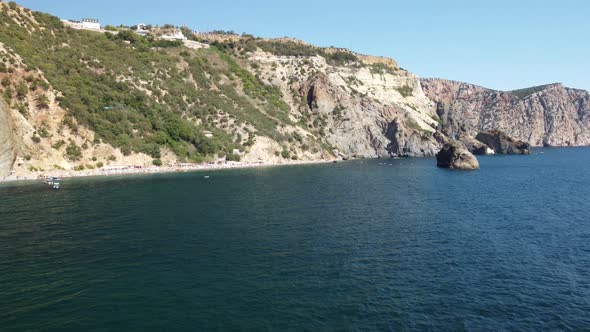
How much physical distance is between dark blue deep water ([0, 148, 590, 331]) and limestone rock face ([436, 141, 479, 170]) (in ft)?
190

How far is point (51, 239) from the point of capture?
147ft

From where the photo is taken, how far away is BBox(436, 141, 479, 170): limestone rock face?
130 metres

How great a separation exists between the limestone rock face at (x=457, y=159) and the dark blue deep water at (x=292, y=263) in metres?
57.9

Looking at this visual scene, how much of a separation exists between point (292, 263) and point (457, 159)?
355 ft

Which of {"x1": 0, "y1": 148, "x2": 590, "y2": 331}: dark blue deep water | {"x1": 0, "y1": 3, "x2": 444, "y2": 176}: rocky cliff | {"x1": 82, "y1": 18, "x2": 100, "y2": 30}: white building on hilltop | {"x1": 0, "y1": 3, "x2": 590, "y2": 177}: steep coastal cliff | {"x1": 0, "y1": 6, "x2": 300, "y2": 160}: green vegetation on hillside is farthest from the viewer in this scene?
{"x1": 82, "y1": 18, "x2": 100, "y2": 30}: white building on hilltop

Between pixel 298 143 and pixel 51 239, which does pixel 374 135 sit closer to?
pixel 298 143

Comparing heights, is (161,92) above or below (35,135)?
above

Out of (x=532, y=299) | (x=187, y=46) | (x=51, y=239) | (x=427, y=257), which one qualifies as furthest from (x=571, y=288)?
(x=187, y=46)

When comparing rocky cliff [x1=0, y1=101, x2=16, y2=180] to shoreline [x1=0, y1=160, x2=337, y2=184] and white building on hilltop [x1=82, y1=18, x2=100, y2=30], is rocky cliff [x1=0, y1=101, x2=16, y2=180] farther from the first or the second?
white building on hilltop [x1=82, y1=18, x2=100, y2=30]

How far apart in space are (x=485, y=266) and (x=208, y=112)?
135 metres

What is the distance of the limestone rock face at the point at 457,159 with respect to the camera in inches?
5128

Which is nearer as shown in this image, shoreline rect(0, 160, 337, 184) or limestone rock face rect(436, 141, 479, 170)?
shoreline rect(0, 160, 337, 184)

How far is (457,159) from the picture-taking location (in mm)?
131875

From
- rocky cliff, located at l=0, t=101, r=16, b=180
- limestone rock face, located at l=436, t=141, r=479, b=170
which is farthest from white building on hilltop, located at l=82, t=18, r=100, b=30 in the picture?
limestone rock face, located at l=436, t=141, r=479, b=170
